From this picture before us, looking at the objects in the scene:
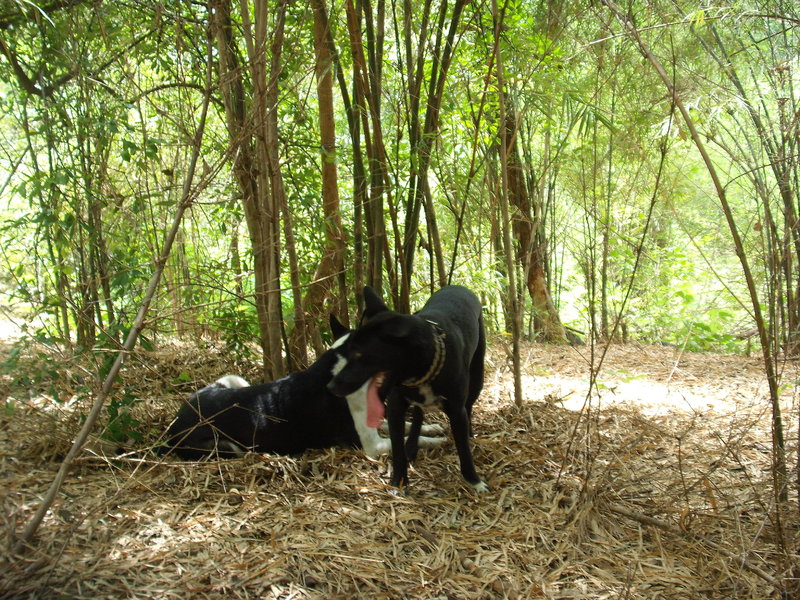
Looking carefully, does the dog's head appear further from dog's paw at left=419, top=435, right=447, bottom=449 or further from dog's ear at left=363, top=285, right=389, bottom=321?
dog's paw at left=419, top=435, right=447, bottom=449

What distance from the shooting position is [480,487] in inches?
96.2

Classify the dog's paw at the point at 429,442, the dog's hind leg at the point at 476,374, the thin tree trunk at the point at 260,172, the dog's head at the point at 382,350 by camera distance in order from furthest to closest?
the dog's hind leg at the point at 476,374
the dog's paw at the point at 429,442
the thin tree trunk at the point at 260,172
the dog's head at the point at 382,350

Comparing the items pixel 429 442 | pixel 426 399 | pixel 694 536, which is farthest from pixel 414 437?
pixel 694 536

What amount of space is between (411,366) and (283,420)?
2.70ft

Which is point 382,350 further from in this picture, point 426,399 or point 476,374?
point 476,374

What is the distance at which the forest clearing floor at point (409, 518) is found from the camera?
176cm

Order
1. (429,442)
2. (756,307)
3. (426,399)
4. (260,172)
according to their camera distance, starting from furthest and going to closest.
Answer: (429,442), (260,172), (426,399), (756,307)

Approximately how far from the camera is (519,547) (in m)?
2.04

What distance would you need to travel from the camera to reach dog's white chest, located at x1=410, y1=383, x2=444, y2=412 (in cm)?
238

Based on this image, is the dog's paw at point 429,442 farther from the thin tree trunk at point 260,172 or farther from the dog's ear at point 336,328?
the thin tree trunk at point 260,172

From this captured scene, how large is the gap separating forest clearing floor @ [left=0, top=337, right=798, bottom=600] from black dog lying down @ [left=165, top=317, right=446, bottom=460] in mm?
114

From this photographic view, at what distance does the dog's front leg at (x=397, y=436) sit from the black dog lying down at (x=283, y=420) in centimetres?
23

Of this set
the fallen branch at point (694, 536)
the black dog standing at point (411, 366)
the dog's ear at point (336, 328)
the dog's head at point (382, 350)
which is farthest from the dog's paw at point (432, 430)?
the fallen branch at point (694, 536)

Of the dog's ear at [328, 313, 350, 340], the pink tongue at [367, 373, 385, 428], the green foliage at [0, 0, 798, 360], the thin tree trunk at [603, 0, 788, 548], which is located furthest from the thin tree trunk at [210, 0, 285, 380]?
the thin tree trunk at [603, 0, 788, 548]
